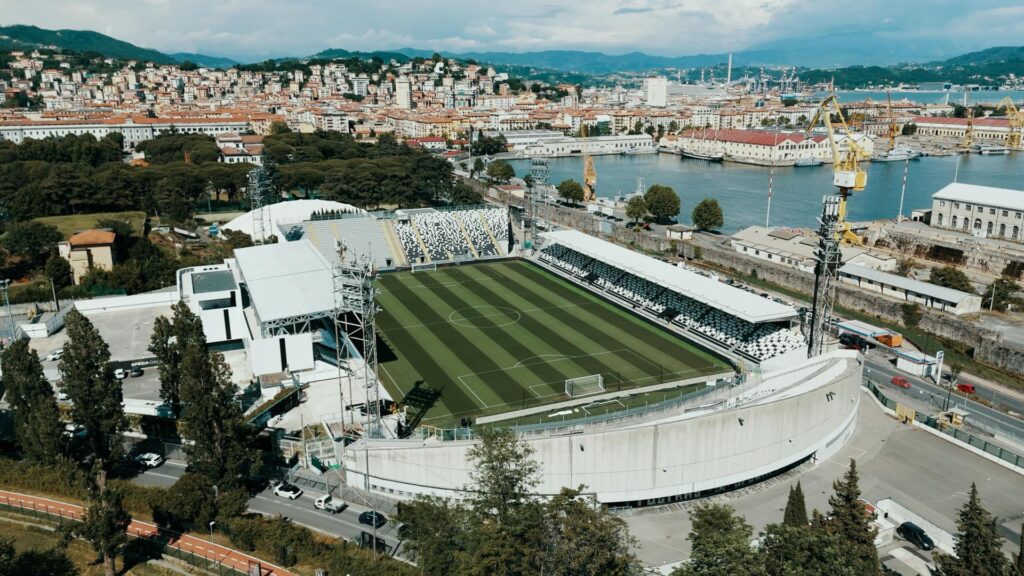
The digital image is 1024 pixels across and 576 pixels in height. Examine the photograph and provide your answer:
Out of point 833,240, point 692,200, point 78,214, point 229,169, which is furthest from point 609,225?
point 78,214

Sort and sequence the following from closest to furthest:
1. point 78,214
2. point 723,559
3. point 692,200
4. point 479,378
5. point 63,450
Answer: point 723,559
point 63,450
point 479,378
point 78,214
point 692,200

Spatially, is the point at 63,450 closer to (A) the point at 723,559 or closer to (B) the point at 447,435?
(B) the point at 447,435

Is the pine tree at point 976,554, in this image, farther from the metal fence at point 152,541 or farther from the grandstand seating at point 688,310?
the metal fence at point 152,541

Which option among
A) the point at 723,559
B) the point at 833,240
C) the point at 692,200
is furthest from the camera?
the point at 692,200

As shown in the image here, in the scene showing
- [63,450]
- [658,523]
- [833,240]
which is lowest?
[658,523]

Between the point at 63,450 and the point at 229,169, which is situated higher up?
the point at 229,169

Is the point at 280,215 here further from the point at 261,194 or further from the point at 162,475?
the point at 162,475

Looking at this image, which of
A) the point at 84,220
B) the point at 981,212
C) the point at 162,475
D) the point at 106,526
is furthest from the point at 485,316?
the point at 981,212
